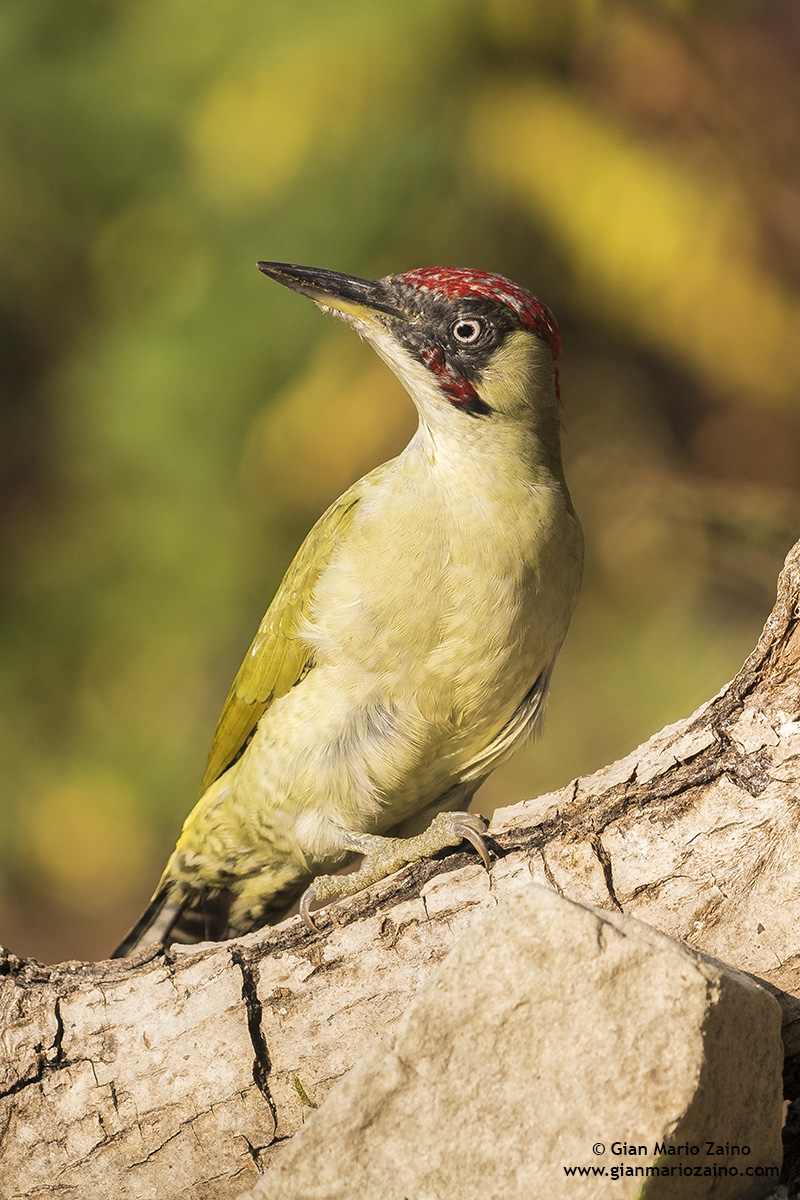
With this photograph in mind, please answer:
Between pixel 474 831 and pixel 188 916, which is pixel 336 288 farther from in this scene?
pixel 188 916

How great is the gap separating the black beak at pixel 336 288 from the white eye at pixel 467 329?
0.52 ft

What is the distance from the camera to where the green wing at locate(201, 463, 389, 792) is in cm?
315

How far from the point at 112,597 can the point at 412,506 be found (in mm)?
2235

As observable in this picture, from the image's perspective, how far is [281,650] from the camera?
3217mm

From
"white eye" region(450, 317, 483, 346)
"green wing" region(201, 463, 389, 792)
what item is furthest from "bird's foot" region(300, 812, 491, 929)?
"white eye" region(450, 317, 483, 346)

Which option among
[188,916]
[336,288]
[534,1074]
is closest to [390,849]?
[188,916]

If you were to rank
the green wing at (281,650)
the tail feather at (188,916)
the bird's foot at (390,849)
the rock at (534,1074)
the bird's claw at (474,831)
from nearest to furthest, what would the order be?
the rock at (534,1074) → the bird's claw at (474,831) → the bird's foot at (390,849) → the green wing at (281,650) → the tail feather at (188,916)

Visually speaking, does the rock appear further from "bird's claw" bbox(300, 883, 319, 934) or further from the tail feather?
the tail feather

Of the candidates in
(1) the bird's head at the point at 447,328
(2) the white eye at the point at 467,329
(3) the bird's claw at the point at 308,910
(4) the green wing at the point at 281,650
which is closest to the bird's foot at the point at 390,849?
(3) the bird's claw at the point at 308,910

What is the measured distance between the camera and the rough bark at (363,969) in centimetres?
227

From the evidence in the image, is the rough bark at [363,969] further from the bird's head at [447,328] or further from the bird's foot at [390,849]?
the bird's head at [447,328]

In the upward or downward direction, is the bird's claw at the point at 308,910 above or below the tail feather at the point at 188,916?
below

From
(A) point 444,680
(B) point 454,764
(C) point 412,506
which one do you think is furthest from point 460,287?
(B) point 454,764

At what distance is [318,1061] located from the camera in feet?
7.81
